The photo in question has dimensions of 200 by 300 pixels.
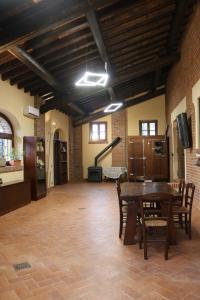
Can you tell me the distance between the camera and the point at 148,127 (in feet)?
42.0

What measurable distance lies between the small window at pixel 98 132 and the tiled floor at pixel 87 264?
7.83 m

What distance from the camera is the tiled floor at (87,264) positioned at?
96.8 inches

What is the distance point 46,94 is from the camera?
8617 mm

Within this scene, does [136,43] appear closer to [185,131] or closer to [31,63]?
[185,131]

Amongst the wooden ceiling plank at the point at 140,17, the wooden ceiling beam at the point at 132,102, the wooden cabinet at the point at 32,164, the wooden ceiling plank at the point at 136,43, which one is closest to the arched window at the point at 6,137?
the wooden cabinet at the point at 32,164

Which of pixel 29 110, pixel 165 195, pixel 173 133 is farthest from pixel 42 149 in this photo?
pixel 165 195

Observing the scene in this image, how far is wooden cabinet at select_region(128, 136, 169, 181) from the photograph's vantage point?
11422mm

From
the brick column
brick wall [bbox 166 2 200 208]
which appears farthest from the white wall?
brick wall [bbox 166 2 200 208]

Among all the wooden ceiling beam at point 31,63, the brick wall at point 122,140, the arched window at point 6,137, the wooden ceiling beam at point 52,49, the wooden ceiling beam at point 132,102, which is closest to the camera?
the wooden ceiling beam at point 31,63

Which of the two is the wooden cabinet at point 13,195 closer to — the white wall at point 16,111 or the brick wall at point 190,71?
the white wall at point 16,111

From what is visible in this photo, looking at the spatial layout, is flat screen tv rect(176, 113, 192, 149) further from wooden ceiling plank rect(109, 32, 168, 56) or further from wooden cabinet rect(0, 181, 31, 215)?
wooden cabinet rect(0, 181, 31, 215)

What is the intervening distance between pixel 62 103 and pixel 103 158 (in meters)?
4.96

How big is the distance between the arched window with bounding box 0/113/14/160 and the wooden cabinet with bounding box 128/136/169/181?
5.65m

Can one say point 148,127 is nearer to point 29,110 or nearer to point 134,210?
point 29,110
